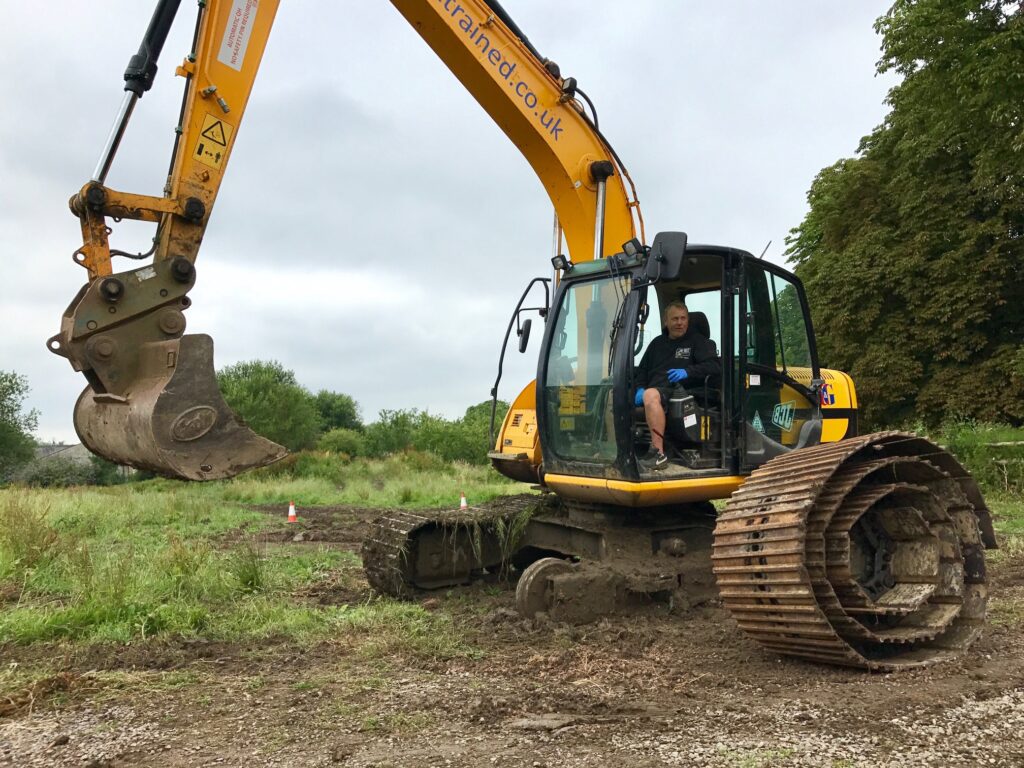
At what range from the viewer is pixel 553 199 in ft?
22.0

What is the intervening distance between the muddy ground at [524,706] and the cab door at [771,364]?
1.34m

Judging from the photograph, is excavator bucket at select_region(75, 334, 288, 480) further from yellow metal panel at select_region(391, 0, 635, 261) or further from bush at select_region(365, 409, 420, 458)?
bush at select_region(365, 409, 420, 458)

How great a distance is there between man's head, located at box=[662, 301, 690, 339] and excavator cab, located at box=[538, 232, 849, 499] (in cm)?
7

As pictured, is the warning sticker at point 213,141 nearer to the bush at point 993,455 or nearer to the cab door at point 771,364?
Result: the cab door at point 771,364

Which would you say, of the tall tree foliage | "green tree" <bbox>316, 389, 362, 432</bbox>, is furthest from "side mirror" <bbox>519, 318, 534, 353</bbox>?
"green tree" <bbox>316, 389, 362, 432</bbox>

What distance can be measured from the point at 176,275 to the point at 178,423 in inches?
37.4

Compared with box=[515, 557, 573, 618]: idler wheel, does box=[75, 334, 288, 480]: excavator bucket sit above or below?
above

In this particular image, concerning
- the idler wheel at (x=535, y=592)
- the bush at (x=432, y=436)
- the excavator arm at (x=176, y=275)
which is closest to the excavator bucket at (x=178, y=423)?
the excavator arm at (x=176, y=275)

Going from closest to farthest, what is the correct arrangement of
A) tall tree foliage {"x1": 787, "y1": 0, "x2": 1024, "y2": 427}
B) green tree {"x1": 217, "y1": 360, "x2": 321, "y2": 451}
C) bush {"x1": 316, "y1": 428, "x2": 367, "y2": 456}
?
tall tree foliage {"x1": 787, "y1": 0, "x2": 1024, "y2": 427}, green tree {"x1": 217, "y1": 360, "x2": 321, "y2": 451}, bush {"x1": 316, "y1": 428, "x2": 367, "y2": 456}

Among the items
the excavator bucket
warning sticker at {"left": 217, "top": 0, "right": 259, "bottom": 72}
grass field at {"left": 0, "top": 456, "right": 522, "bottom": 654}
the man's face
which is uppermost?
warning sticker at {"left": 217, "top": 0, "right": 259, "bottom": 72}

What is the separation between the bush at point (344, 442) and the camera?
3928 cm

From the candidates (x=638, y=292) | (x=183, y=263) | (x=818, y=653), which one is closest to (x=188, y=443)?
(x=183, y=263)

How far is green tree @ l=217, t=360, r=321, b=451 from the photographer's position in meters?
34.3

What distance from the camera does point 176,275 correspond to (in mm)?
4855
